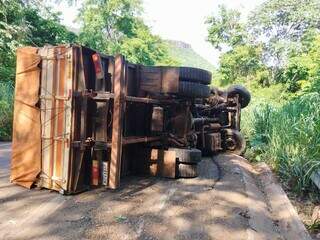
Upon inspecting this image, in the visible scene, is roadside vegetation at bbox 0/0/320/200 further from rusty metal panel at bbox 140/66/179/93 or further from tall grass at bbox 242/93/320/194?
rusty metal panel at bbox 140/66/179/93

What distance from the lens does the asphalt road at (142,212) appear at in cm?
351

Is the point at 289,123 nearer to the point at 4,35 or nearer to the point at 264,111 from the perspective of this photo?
the point at 264,111

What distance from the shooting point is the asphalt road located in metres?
3.51

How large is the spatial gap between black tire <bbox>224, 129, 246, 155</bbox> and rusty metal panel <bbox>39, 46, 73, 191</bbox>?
5.16 metres

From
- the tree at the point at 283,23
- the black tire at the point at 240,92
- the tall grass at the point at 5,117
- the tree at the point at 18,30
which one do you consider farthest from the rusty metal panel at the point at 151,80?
the tree at the point at 283,23

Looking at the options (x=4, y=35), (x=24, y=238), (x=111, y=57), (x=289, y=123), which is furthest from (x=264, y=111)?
(x=4, y=35)

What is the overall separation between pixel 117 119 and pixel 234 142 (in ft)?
16.3

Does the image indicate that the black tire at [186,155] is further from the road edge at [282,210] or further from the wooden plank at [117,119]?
the wooden plank at [117,119]

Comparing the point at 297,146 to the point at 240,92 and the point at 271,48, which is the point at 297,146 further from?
the point at 271,48

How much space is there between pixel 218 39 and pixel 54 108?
34.0 m

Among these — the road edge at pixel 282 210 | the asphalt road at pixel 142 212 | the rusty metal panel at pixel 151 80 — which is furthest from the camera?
the rusty metal panel at pixel 151 80

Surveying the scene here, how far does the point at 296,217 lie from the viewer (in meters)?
4.12

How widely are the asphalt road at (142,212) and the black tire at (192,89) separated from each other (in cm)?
128

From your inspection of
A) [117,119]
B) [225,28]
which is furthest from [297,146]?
[225,28]
